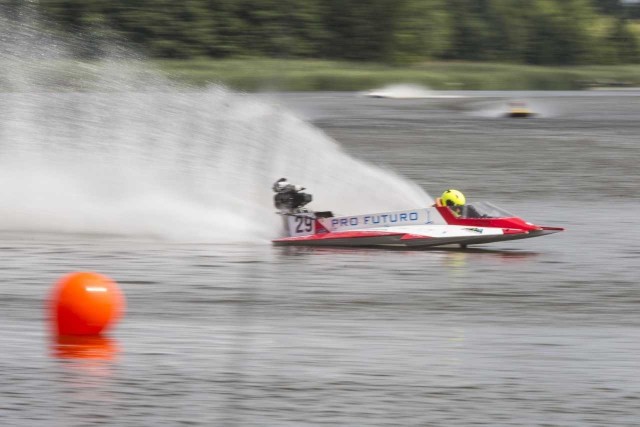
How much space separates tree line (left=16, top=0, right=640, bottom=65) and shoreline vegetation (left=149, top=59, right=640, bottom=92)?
885mm

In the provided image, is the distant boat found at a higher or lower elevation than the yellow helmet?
higher

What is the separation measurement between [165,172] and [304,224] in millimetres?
4591

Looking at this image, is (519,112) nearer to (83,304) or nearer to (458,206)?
(458,206)

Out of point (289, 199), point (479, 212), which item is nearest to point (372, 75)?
point (289, 199)

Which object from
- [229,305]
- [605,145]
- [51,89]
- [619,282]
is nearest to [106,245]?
Answer: [229,305]

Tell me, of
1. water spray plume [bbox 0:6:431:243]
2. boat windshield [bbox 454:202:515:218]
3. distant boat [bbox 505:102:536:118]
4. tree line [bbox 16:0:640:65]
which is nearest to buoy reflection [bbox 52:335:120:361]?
water spray plume [bbox 0:6:431:243]

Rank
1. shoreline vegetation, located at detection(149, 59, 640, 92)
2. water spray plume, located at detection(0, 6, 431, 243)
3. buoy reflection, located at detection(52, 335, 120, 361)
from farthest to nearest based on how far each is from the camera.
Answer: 1. shoreline vegetation, located at detection(149, 59, 640, 92)
2. water spray plume, located at detection(0, 6, 431, 243)
3. buoy reflection, located at detection(52, 335, 120, 361)

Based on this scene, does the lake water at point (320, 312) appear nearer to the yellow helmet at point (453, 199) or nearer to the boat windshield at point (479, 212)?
the boat windshield at point (479, 212)

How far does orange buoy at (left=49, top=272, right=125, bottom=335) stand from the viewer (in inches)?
376

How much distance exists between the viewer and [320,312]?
36.1ft

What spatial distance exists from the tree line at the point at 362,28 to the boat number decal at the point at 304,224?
129 feet

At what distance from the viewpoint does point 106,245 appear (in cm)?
1446

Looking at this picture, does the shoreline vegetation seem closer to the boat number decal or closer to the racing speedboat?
the boat number decal

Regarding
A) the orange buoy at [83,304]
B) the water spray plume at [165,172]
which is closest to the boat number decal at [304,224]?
the water spray plume at [165,172]
